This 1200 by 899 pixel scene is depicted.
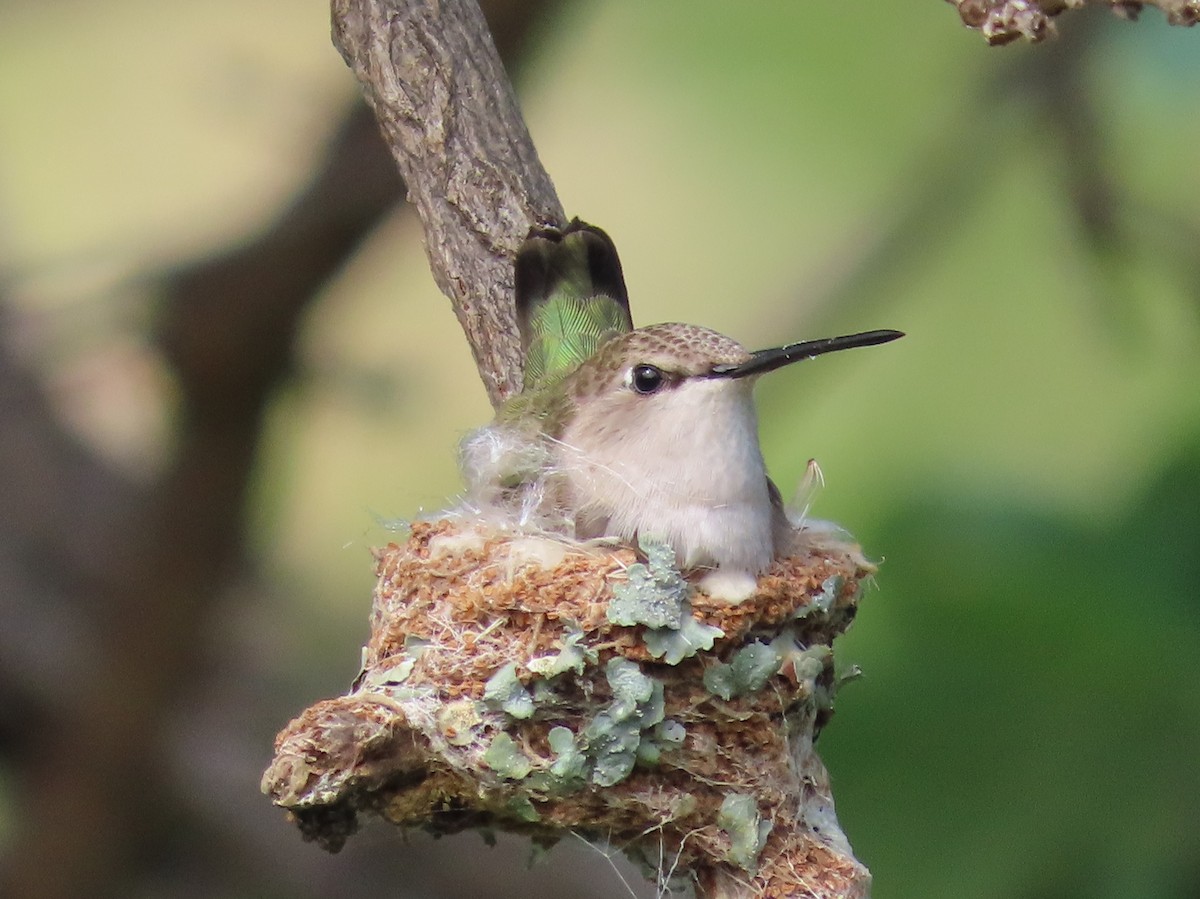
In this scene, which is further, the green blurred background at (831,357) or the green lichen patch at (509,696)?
the green blurred background at (831,357)

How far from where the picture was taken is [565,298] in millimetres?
2762

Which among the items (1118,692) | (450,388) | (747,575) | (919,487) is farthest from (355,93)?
(1118,692)

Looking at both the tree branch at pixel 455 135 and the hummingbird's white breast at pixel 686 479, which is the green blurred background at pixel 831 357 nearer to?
the tree branch at pixel 455 135

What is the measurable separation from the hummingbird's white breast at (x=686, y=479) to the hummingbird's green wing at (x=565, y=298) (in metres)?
0.33

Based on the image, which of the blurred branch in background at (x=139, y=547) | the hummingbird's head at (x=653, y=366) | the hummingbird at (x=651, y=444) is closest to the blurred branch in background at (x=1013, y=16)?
the hummingbird at (x=651, y=444)

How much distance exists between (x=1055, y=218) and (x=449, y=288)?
2852 mm

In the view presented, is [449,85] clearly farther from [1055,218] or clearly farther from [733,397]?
[1055,218]

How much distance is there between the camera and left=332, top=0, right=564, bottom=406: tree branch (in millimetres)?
2693

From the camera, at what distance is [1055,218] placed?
15.9 ft

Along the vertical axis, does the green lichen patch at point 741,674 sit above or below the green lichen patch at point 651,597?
below

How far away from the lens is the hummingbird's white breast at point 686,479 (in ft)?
7.72

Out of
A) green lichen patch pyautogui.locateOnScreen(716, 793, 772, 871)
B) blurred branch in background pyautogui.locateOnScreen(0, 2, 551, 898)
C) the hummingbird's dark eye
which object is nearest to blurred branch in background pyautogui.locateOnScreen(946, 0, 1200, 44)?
the hummingbird's dark eye

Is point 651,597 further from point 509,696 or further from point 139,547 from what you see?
point 139,547

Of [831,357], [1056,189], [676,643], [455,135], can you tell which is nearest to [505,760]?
[676,643]
